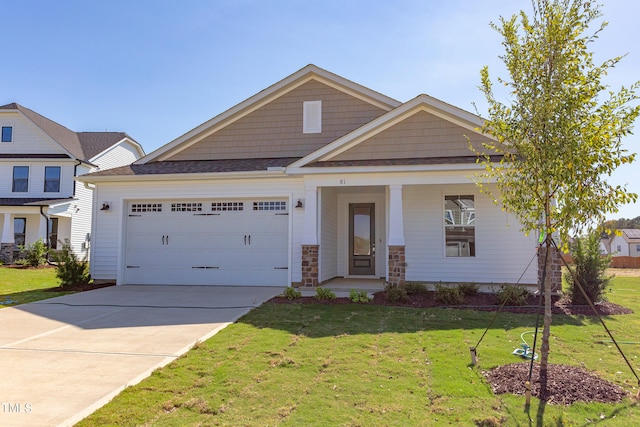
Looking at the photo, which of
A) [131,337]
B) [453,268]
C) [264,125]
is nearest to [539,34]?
[131,337]

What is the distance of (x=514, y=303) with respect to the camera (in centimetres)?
892

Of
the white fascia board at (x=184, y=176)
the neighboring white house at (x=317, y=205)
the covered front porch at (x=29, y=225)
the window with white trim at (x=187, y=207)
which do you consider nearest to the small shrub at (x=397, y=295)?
the neighboring white house at (x=317, y=205)

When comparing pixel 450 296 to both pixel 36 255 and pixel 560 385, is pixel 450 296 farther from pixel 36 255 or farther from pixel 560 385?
pixel 36 255

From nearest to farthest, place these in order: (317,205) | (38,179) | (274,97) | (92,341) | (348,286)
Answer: (92,341) → (317,205) → (348,286) → (274,97) → (38,179)

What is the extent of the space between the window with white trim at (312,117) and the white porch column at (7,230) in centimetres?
1710

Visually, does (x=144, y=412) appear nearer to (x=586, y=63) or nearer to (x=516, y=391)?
(x=516, y=391)

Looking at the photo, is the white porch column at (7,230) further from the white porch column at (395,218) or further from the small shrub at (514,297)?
the small shrub at (514,297)

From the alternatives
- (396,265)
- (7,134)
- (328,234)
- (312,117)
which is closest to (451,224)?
(396,265)

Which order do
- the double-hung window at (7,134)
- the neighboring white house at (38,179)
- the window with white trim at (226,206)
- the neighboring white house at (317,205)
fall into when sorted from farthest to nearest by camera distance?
the double-hung window at (7,134)
the neighboring white house at (38,179)
the window with white trim at (226,206)
the neighboring white house at (317,205)

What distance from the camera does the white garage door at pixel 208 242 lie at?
463 inches

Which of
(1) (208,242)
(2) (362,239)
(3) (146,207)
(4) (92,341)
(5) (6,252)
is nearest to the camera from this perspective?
(4) (92,341)

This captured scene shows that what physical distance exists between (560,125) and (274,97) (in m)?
10.7

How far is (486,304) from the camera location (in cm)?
901

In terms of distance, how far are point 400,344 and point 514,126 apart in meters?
3.23
